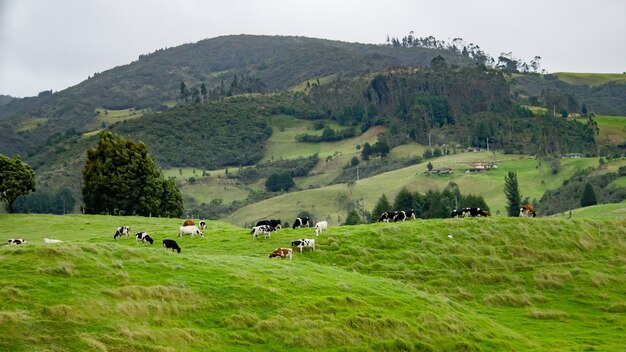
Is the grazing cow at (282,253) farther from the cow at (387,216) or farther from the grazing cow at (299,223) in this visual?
the cow at (387,216)

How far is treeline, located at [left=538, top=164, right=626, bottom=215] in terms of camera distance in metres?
124

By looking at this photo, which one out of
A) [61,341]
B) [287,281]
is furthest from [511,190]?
[61,341]

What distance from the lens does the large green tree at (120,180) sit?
7612 cm

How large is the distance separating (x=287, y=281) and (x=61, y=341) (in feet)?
39.6

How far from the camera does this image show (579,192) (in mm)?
133625

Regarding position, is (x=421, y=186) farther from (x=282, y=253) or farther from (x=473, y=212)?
(x=282, y=253)

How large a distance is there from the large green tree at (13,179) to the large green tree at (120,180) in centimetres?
612

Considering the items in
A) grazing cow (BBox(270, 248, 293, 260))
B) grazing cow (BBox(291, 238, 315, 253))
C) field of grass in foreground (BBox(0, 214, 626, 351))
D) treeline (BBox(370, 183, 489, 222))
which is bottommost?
field of grass in foreground (BBox(0, 214, 626, 351))

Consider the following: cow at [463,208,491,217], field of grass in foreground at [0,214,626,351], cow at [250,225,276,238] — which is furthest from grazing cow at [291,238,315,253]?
cow at [463,208,491,217]

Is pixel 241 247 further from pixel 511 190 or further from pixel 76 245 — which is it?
pixel 511 190

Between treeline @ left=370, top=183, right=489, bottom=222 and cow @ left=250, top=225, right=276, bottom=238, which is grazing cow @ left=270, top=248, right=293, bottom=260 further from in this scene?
treeline @ left=370, top=183, right=489, bottom=222

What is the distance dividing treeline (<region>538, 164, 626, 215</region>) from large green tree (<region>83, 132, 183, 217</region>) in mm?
72050

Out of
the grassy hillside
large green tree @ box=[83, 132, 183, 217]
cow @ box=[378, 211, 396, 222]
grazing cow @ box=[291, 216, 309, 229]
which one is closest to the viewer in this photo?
grazing cow @ box=[291, 216, 309, 229]

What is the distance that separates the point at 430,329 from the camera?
116 feet
